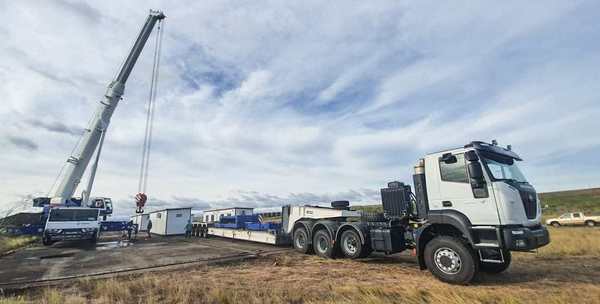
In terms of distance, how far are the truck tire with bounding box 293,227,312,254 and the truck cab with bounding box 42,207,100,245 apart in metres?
12.1

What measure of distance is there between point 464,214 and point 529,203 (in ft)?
4.82

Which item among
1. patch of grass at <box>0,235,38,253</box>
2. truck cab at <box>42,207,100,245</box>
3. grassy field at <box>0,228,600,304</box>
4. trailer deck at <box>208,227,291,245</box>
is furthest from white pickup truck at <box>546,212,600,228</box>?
patch of grass at <box>0,235,38,253</box>

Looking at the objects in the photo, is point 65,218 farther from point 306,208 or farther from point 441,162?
point 441,162

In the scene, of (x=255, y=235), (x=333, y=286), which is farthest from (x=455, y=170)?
(x=255, y=235)

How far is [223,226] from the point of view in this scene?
66.2 feet

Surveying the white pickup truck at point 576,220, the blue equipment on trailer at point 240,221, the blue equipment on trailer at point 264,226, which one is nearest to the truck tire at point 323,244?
the blue equipment on trailer at point 264,226

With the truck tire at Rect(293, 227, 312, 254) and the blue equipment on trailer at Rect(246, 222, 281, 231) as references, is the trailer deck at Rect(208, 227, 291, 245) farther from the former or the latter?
the truck tire at Rect(293, 227, 312, 254)

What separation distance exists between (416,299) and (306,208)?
7.68 meters

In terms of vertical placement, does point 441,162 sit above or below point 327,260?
above

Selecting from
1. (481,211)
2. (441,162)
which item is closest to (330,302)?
(481,211)

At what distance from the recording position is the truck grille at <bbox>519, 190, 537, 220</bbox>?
7.07 m

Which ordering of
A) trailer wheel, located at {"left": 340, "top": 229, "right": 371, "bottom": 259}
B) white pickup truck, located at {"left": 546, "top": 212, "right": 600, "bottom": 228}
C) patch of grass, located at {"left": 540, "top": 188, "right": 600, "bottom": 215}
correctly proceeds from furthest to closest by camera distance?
patch of grass, located at {"left": 540, "top": 188, "right": 600, "bottom": 215} → white pickup truck, located at {"left": 546, "top": 212, "right": 600, "bottom": 228} → trailer wheel, located at {"left": 340, "top": 229, "right": 371, "bottom": 259}

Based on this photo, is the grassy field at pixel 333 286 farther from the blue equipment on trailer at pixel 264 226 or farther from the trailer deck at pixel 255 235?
the blue equipment on trailer at pixel 264 226

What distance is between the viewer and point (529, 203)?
7230 mm
